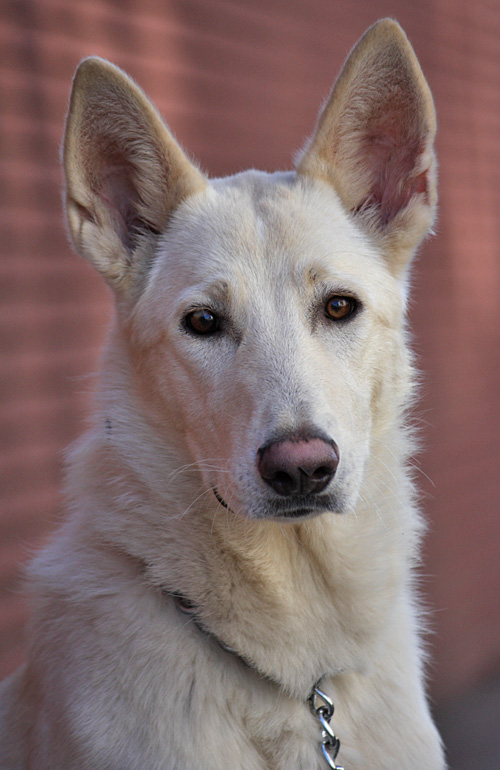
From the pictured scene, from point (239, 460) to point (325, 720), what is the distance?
76 cm

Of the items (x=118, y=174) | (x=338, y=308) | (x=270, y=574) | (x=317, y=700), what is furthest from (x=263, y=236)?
(x=317, y=700)

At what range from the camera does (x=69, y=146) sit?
218 centimetres

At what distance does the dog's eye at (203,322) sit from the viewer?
2.12 metres

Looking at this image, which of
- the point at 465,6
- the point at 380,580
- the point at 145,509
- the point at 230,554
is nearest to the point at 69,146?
the point at 145,509

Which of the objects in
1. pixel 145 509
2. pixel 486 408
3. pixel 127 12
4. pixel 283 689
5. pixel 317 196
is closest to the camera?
pixel 283 689

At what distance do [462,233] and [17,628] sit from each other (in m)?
3.73

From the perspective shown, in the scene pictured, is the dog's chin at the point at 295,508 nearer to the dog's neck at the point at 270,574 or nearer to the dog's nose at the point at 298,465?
the dog's nose at the point at 298,465

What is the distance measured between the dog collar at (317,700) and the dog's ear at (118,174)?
→ 3.20 ft

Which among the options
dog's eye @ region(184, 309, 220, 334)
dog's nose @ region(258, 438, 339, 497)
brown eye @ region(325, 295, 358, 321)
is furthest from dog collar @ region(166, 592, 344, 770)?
brown eye @ region(325, 295, 358, 321)

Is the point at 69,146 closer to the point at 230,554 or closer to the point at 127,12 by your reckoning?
the point at 230,554

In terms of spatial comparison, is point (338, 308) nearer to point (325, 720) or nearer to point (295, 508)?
point (295, 508)

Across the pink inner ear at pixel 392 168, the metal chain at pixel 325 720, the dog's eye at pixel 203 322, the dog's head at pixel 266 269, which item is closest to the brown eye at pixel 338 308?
the dog's head at pixel 266 269

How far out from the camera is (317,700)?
81.0 inches

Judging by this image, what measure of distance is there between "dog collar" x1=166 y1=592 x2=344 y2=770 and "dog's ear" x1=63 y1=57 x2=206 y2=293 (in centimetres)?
98
